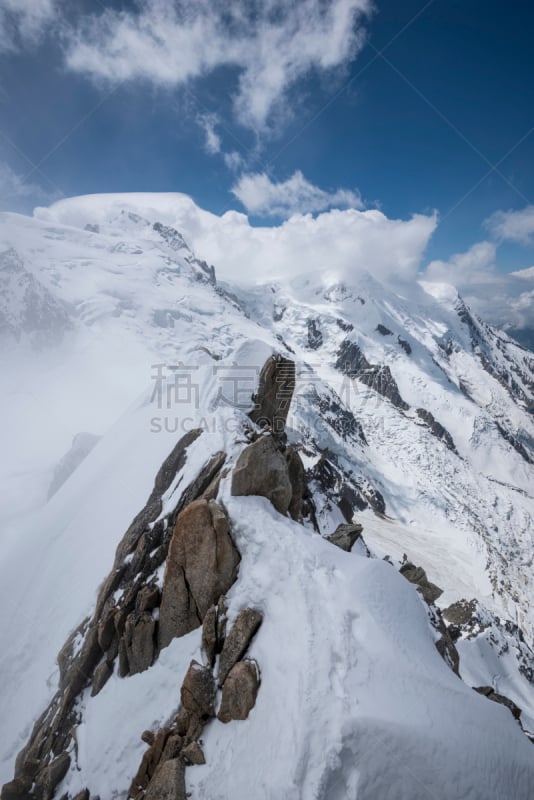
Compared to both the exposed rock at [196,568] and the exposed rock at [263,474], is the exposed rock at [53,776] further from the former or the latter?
the exposed rock at [263,474]

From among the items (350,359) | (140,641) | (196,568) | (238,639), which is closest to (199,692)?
(238,639)

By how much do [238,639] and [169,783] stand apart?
2487mm

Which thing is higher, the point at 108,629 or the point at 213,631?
the point at 213,631

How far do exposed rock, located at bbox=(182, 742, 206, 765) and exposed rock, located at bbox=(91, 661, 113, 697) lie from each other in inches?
209

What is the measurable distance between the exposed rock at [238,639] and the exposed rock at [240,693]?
380 mm

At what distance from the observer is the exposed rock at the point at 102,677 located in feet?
34.9

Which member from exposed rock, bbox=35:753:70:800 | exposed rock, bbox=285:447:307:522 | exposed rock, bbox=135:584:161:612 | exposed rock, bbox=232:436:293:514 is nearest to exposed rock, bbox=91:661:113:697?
exposed rock, bbox=35:753:70:800

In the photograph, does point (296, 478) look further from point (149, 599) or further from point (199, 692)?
point (199, 692)

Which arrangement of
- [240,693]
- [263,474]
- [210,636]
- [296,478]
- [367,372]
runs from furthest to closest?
[367,372]
[296,478]
[263,474]
[210,636]
[240,693]

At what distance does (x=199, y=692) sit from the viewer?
7453mm

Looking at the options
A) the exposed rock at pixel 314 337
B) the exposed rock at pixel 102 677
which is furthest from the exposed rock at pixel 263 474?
the exposed rock at pixel 314 337

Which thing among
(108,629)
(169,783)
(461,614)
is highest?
(169,783)

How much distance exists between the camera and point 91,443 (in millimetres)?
38438

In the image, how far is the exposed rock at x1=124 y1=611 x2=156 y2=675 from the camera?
9.79m
